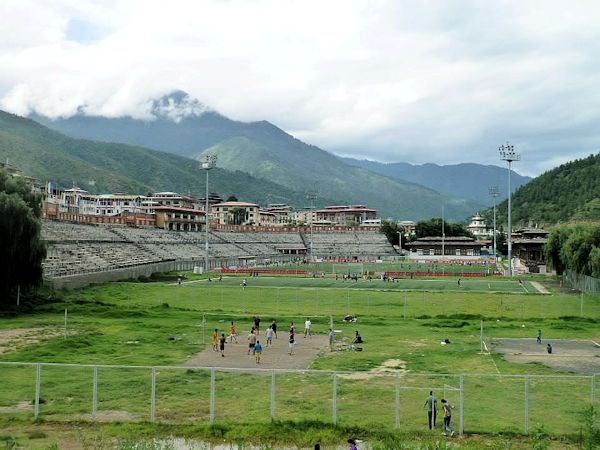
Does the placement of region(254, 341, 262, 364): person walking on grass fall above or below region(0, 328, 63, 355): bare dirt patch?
above

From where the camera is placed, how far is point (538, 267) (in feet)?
330

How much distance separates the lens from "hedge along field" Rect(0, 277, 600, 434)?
19.0 m

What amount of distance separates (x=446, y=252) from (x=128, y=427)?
147883mm

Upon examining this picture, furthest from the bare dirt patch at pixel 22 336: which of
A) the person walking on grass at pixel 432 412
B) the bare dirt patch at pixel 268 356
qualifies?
the person walking on grass at pixel 432 412

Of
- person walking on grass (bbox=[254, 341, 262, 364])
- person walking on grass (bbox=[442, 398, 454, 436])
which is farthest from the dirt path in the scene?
person walking on grass (bbox=[442, 398, 454, 436])

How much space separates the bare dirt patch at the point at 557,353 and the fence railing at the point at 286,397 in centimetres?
373

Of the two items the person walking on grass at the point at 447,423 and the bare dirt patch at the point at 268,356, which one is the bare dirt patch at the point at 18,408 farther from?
the person walking on grass at the point at 447,423

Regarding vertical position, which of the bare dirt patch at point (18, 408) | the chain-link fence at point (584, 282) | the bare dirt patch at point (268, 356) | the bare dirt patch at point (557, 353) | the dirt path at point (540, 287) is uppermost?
the chain-link fence at point (584, 282)

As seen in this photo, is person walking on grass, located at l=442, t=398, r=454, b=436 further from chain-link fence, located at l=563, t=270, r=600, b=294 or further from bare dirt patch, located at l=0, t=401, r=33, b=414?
chain-link fence, located at l=563, t=270, r=600, b=294

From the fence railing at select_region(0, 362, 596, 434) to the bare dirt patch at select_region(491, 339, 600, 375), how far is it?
373cm

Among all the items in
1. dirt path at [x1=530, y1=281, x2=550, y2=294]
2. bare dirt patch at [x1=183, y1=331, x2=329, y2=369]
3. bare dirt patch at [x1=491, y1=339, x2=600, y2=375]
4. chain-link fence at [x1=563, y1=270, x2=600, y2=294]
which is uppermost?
chain-link fence at [x1=563, y1=270, x2=600, y2=294]

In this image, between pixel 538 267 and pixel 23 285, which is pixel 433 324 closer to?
pixel 23 285

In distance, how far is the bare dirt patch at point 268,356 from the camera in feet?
89.3

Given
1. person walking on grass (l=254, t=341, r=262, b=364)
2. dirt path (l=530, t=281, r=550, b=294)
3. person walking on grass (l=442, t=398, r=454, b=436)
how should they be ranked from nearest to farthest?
person walking on grass (l=442, t=398, r=454, b=436) → person walking on grass (l=254, t=341, r=262, b=364) → dirt path (l=530, t=281, r=550, b=294)
